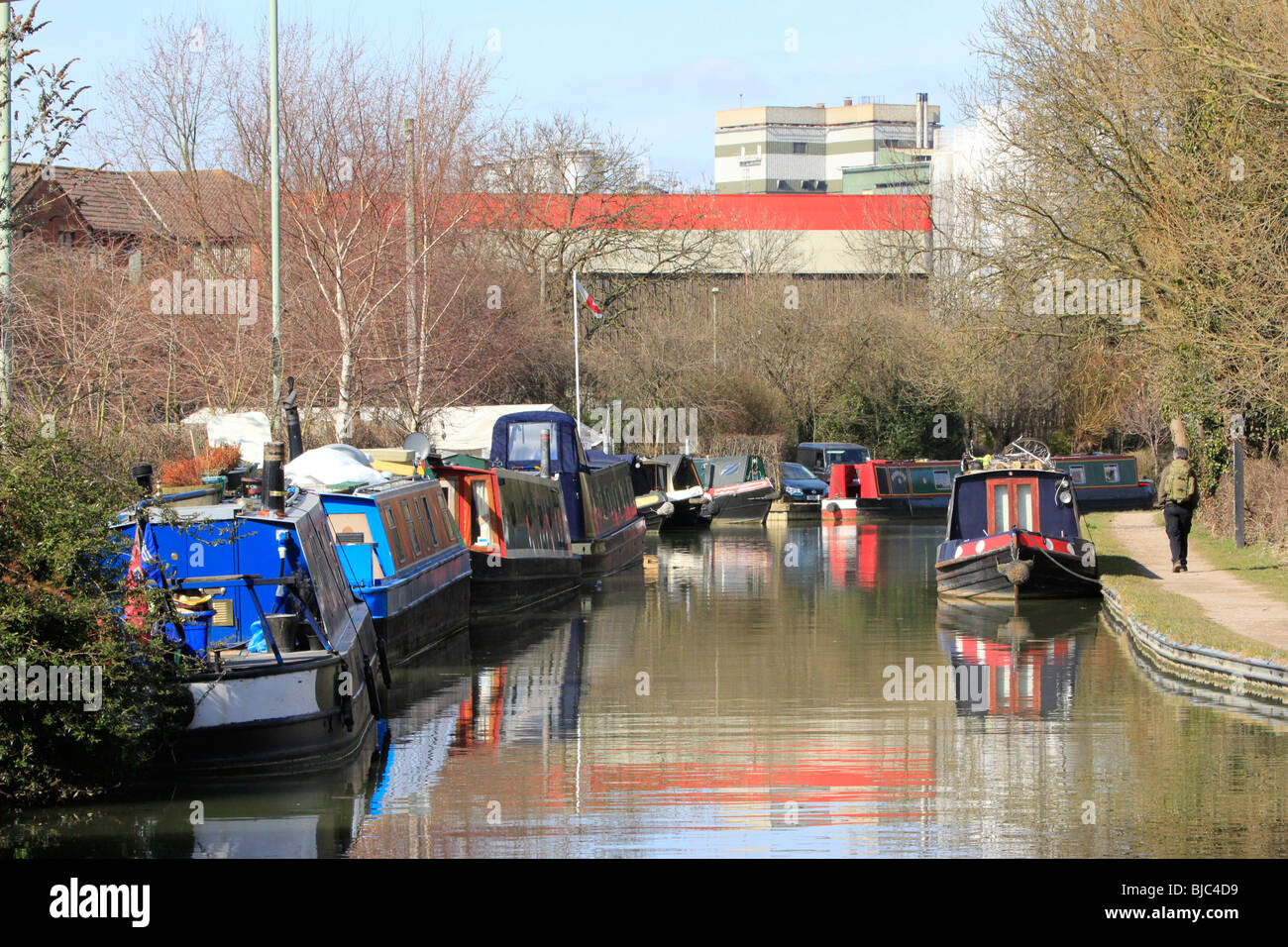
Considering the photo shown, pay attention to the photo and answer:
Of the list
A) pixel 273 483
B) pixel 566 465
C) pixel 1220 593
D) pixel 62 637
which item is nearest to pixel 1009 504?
pixel 1220 593

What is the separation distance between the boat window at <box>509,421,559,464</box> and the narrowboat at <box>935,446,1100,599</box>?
328 inches

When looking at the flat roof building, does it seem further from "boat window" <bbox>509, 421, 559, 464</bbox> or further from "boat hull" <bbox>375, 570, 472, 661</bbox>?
"boat hull" <bbox>375, 570, 472, 661</bbox>

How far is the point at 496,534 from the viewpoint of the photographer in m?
22.2

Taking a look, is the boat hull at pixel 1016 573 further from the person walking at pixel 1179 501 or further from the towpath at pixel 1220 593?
the person walking at pixel 1179 501

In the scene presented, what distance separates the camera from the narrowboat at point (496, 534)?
72.2 ft

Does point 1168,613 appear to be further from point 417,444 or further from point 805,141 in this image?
point 805,141

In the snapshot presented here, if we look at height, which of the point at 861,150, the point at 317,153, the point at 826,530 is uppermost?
the point at 861,150

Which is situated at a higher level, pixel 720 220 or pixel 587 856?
pixel 720 220

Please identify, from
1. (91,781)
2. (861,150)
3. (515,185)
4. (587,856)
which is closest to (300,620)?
(91,781)

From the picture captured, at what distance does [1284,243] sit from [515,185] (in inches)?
1283

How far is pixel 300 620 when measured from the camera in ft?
37.5

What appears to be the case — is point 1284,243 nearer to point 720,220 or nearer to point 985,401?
point 985,401

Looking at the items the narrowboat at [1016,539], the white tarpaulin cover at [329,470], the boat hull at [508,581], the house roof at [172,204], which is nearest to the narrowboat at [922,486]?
the narrowboat at [1016,539]
